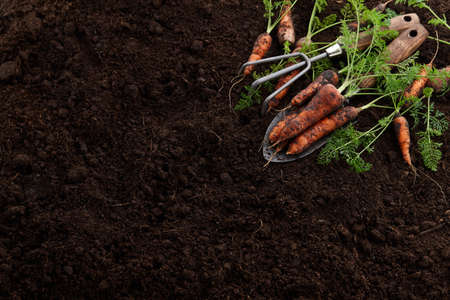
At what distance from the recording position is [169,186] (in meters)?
2.42

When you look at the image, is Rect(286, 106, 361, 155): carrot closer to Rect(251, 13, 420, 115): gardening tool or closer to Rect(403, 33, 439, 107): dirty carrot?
Rect(251, 13, 420, 115): gardening tool

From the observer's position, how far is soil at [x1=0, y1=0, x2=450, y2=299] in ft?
7.18

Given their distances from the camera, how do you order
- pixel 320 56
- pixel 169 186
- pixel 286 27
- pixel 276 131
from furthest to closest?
pixel 286 27 → pixel 320 56 → pixel 276 131 → pixel 169 186

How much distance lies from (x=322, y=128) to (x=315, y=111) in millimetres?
113

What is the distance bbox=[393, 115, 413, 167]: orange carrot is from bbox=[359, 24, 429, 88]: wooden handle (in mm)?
315

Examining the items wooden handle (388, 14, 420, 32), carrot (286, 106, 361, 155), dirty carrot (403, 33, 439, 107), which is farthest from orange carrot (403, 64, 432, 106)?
carrot (286, 106, 361, 155)

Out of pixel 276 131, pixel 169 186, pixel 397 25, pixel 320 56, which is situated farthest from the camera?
pixel 397 25

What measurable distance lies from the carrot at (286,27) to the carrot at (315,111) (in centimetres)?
53

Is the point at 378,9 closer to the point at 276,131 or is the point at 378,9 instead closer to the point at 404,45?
the point at 404,45

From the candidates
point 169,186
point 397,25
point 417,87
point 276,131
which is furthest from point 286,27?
point 169,186

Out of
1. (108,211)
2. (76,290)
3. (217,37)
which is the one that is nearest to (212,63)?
(217,37)

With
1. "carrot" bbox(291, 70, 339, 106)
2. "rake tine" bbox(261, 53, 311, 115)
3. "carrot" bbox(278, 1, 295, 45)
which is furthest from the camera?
"carrot" bbox(278, 1, 295, 45)

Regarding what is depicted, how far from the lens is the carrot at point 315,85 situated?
2.63 m

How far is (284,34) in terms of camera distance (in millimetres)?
2914
